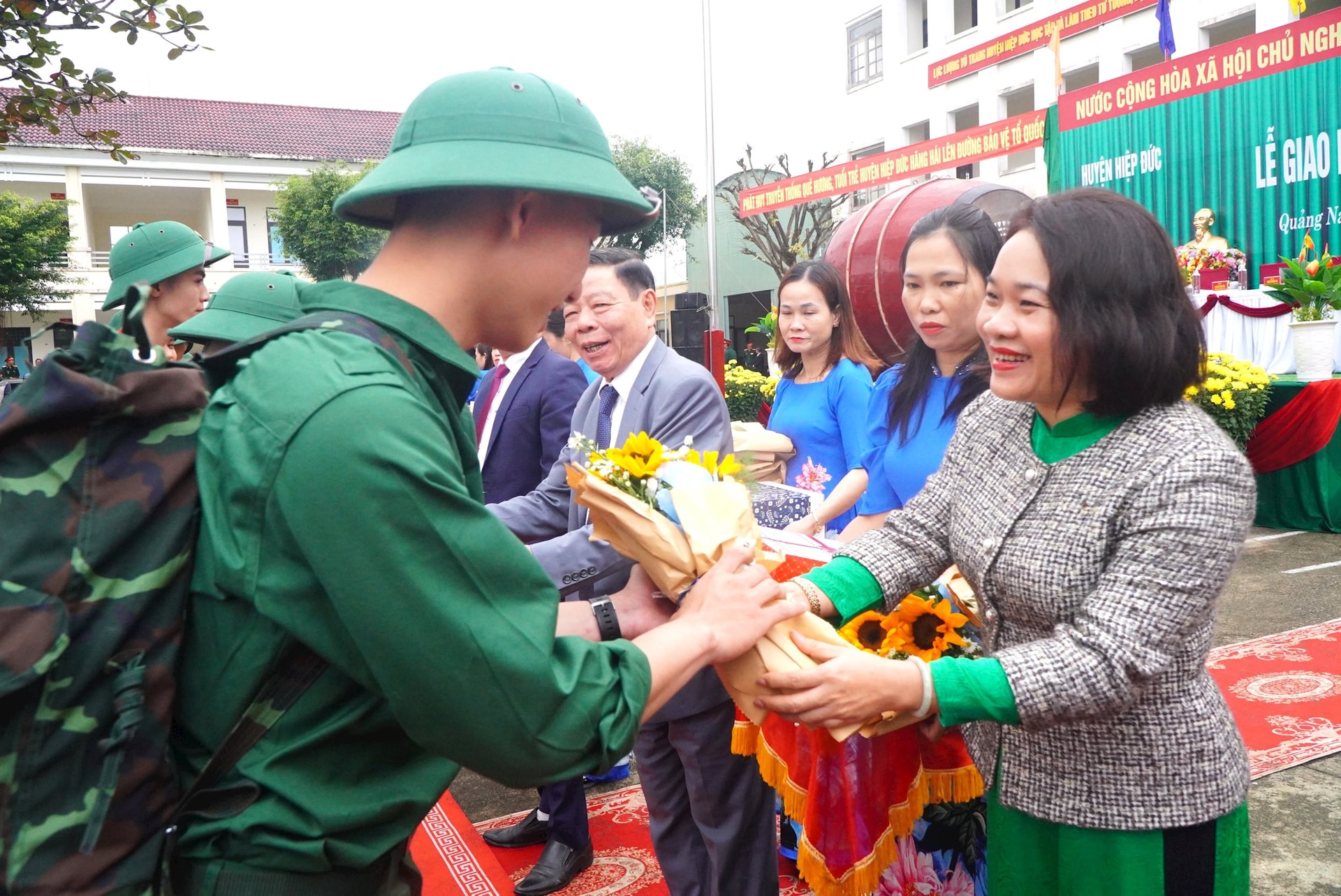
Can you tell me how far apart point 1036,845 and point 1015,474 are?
0.68 metres

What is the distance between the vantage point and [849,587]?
2029mm

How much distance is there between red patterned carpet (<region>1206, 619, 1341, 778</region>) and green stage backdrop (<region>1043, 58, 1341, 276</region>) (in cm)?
924

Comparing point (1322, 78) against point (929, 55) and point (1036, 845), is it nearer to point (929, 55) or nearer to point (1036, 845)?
point (929, 55)

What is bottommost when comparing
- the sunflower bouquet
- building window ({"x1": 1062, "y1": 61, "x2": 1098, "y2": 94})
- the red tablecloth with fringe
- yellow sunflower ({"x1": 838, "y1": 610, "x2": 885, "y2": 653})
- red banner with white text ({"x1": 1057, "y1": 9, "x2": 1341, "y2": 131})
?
A: the red tablecloth with fringe

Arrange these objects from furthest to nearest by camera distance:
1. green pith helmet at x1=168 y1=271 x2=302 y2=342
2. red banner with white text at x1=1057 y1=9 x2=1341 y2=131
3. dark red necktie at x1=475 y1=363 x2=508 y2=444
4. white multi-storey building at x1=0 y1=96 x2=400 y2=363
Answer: white multi-storey building at x1=0 y1=96 x2=400 y2=363 < red banner with white text at x1=1057 y1=9 x2=1341 y2=131 < dark red necktie at x1=475 y1=363 x2=508 y2=444 < green pith helmet at x1=168 y1=271 x2=302 y2=342

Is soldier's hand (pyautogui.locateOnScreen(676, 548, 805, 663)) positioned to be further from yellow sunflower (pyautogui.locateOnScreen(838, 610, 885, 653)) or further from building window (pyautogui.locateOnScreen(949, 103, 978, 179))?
building window (pyautogui.locateOnScreen(949, 103, 978, 179))

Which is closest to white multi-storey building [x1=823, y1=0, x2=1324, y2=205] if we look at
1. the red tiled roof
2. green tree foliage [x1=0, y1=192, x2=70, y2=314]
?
the red tiled roof

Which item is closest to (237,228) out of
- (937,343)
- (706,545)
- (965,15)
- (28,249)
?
(28,249)

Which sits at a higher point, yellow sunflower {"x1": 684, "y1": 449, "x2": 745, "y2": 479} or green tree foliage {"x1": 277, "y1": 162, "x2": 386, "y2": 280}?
green tree foliage {"x1": 277, "y1": 162, "x2": 386, "y2": 280}

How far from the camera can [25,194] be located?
96.6 ft

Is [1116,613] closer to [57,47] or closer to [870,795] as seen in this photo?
[870,795]

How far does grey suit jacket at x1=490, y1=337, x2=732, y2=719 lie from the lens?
8.20 ft

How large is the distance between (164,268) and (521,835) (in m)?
2.48

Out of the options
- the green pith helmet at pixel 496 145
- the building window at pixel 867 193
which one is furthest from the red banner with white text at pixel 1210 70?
the green pith helmet at pixel 496 145
